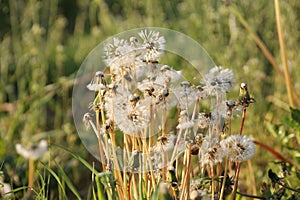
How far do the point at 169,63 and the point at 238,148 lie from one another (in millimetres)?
2234

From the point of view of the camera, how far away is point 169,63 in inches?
136

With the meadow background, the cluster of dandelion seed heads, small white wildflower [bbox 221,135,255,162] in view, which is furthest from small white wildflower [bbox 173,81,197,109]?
the meadow background

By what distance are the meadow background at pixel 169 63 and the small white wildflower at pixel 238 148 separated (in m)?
0.53

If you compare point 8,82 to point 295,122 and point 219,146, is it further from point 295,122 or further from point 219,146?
point 219,146

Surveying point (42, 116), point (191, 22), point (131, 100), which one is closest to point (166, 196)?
point (131, 100)

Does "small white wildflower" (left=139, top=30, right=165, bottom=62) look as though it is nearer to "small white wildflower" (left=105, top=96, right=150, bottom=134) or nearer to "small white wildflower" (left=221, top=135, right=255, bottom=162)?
"small white wildflower" (left=105, top=96, right=150, bottom=134)

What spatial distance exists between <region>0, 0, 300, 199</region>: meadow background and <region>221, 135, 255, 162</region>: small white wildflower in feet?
1.75

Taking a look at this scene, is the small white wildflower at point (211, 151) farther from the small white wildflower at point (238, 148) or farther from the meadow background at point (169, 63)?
the meadow background at point (169, 63)

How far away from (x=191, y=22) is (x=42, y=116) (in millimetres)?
1230

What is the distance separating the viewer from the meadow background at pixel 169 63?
2346 mm

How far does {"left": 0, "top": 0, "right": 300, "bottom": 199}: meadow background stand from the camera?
2346 mm

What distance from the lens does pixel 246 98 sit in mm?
1195

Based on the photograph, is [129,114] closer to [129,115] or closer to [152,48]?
[129,115]

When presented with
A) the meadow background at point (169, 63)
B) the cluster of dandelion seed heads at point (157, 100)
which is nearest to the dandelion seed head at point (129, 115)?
the cluster of dandelion seed heads at point (157, 100)
